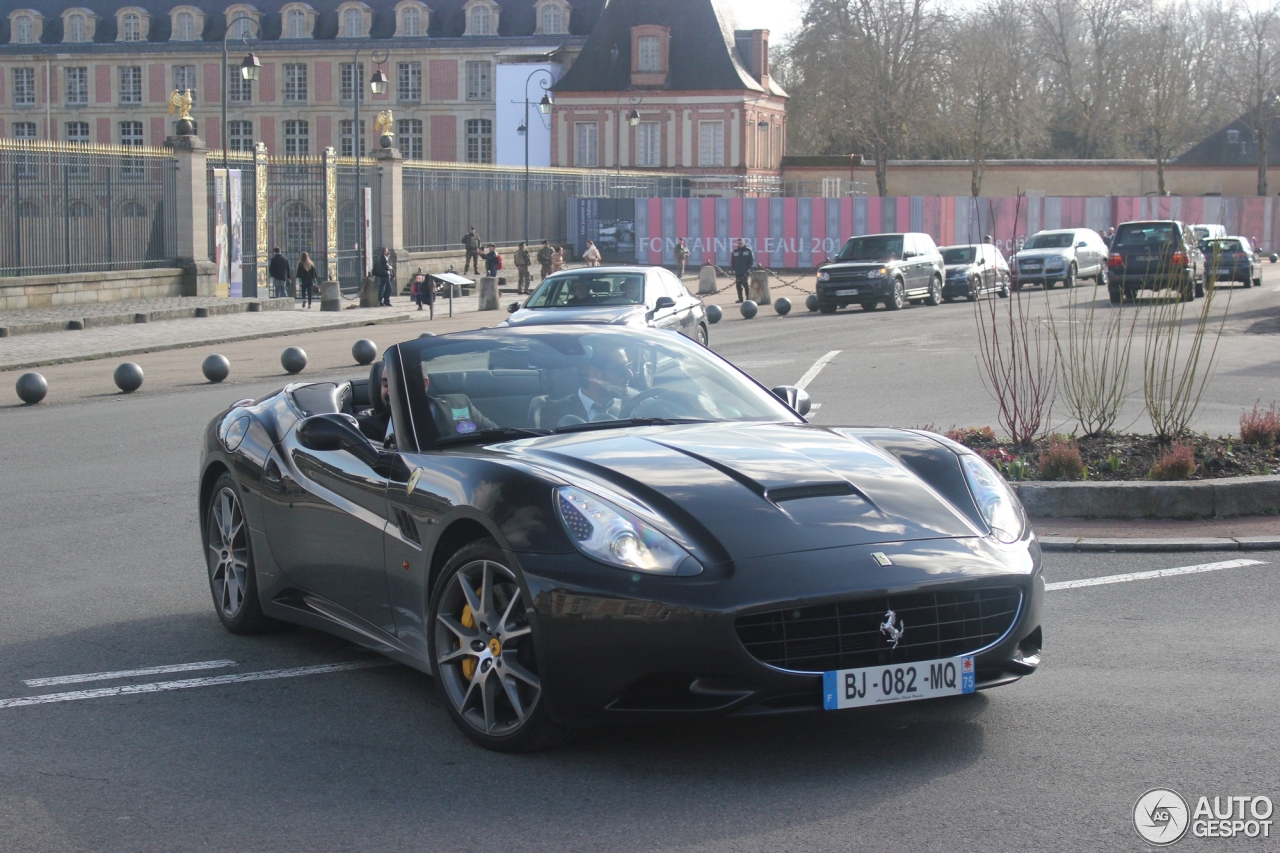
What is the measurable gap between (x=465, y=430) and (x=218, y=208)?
33.5m

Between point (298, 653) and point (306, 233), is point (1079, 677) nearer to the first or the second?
point (298, 653)

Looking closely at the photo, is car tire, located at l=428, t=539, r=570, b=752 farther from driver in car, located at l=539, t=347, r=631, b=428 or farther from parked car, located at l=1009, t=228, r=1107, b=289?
parked car, located at l=1009, t=228, r=1107, b=289

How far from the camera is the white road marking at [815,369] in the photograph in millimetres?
18475

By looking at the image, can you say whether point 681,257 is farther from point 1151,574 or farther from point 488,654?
point 488,654

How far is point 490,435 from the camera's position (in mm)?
5684

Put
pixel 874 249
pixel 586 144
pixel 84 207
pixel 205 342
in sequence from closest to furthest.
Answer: pixel 205 342 → pixel 84 207 → pixel 874 249 → pixel 586 144

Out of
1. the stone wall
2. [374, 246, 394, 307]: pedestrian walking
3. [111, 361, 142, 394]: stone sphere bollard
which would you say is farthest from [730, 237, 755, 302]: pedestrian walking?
[111, 361, 142, 394]: stone sphere bollard

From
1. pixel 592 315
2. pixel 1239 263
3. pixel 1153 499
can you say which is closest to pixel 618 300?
pixel 592 315

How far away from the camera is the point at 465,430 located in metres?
5.72

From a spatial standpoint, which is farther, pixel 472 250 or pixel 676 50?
pixel 676 50

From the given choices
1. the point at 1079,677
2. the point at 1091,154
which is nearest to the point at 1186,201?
the point at 1091,154

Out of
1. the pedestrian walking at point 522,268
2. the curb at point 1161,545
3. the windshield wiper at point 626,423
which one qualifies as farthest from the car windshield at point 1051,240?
the windshield wiper at point 626,423

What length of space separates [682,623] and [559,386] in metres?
1.75

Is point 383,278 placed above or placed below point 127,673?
above
